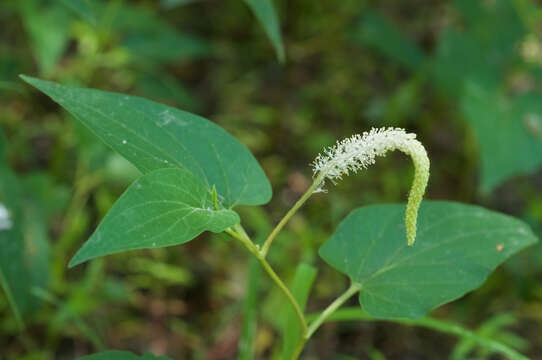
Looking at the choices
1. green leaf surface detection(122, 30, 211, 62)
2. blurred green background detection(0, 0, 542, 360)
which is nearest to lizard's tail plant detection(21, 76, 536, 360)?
blurred green background detection(0, 0, 542, 360)

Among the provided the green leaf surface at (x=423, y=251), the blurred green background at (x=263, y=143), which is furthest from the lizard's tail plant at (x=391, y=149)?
the blurred green background at (x=263, y=143)

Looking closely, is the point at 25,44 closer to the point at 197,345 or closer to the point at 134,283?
the point at 134,283

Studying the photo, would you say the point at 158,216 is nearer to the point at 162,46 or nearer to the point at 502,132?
the point at 162,46

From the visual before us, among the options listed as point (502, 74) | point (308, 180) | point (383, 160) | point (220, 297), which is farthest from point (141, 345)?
point (502, 74)

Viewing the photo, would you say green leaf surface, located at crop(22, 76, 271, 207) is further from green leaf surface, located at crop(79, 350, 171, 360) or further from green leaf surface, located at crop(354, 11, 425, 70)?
green leaf surface, located at crop(354, 11, 425, 70)

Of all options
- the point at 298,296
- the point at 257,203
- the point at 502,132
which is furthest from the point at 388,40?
the point at 257,203

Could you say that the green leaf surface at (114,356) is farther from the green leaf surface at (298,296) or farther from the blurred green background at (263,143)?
the blurred green background at (263,143)
